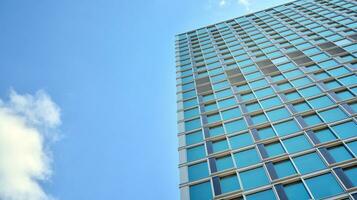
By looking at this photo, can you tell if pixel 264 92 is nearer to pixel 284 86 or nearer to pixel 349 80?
pixel 284 86

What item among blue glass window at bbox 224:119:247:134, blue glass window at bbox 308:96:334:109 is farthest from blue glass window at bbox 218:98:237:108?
blue glass window at bbox 308:96:334:109

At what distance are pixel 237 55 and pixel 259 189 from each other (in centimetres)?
2527

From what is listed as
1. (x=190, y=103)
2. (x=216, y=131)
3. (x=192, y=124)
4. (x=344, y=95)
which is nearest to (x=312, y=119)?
(x=344, y=95)

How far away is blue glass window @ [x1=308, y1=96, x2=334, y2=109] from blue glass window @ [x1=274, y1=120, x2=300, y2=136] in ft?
8.66

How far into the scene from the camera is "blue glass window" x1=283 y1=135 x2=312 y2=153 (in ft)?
77.2

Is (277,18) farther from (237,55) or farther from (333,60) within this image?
(333,60)

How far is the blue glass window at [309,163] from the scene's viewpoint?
21.3 meters

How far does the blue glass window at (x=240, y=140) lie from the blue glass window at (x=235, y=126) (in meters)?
0.92

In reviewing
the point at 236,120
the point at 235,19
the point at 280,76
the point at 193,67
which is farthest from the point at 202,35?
the point at 236,120

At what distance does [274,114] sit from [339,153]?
7.20 metres

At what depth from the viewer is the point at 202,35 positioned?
5969 cm

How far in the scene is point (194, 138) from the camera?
2864 centimetres

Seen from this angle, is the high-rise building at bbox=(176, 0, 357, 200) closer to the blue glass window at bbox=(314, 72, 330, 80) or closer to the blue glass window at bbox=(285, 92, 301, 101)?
Answer: the blue glass window at bbox=(314, 72, 330, 80)

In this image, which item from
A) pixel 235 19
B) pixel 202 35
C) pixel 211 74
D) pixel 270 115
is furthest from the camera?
pixel 235 19
